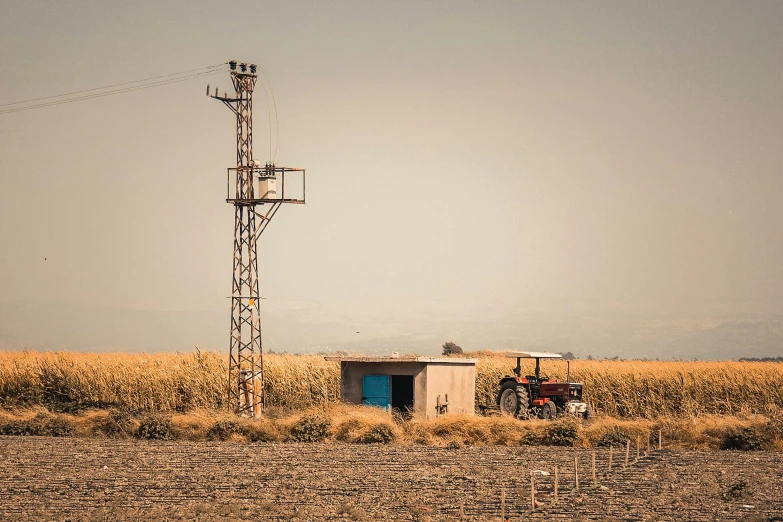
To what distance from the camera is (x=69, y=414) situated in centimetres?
3822

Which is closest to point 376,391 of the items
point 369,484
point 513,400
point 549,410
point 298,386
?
point 513,400

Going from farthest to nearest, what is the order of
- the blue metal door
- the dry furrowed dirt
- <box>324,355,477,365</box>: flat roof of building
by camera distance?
the blue metal door
<box>324,355,477,365</box>: flat roof of building
the dry furrowed dirt

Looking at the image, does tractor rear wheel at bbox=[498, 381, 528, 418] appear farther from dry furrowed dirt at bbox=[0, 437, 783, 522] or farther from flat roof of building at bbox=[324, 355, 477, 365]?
dry furrowed dirt at bbox=[0, 437, 783, 522]

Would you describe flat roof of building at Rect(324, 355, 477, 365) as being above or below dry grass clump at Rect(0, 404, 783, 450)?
above

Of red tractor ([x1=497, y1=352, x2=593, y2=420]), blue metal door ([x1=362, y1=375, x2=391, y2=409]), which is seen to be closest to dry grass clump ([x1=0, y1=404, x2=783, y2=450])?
blue metal door ([x1=362, y1=375, x2=391, y2=409])

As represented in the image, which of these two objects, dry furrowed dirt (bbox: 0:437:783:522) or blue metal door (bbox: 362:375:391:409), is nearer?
dry furrowed dirt (bbox: 0:437:783:522)

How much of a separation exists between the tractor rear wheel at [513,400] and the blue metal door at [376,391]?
12.1 ft

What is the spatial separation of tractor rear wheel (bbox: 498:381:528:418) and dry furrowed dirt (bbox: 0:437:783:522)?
3321mm

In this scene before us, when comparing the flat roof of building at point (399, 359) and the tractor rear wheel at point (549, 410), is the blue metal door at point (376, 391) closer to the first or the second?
the flat roof of building at point (399, 359)

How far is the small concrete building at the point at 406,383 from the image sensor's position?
104 feet

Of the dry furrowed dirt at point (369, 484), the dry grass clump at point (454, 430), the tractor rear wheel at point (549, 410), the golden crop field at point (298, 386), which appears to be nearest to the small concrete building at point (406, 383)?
the dry grass clump at point (454, 430)

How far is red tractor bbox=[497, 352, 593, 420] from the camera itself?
105 ft

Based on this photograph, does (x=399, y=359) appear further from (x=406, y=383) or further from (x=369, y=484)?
(x=369, y=484)

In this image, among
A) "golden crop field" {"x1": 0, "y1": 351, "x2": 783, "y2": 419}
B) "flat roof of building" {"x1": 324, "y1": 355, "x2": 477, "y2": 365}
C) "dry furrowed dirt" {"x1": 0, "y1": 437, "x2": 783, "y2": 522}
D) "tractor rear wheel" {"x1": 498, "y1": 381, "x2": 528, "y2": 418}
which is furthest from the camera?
"golden crop field" {"x1": 0, "y1": 351, "x2": 783, "y2": 419}
